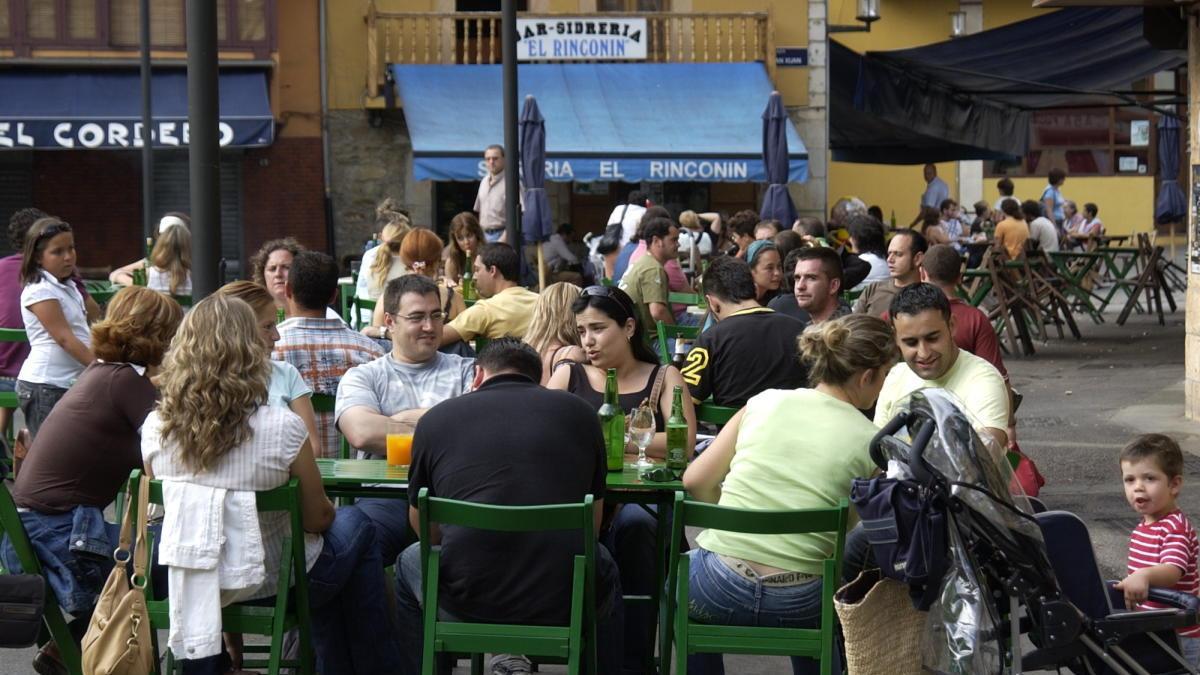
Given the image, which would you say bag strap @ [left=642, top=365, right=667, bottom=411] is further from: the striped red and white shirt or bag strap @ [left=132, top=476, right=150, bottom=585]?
bag strap @ [left=132, top=476, right=150, bottom=585]

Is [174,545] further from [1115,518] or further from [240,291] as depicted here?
[1115,518]

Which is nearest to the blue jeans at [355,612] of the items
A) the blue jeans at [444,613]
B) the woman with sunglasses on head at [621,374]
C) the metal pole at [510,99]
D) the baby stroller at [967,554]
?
the blue jeans at [444,613]

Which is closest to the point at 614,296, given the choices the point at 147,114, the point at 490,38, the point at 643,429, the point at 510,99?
the point at 643,429

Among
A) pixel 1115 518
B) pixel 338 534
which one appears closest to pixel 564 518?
pixel 338 534

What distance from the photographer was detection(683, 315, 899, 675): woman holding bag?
5.15m

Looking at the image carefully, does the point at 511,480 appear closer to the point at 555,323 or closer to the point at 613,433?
the point at 613,433

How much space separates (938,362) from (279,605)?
8.28 ft

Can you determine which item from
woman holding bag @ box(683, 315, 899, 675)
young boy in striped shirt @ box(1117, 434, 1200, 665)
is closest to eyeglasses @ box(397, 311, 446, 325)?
woman holding bag @ box(683, 315, 899, 675)

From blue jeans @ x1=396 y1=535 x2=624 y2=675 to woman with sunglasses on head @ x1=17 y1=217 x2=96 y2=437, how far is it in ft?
11.3

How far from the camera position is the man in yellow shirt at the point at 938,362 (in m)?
6.11

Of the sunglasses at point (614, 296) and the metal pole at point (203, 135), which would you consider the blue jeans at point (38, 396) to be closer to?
the metal pole at point (203, 135)

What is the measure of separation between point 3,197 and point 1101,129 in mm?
19159

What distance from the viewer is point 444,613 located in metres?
5.28

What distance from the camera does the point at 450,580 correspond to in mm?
5215
